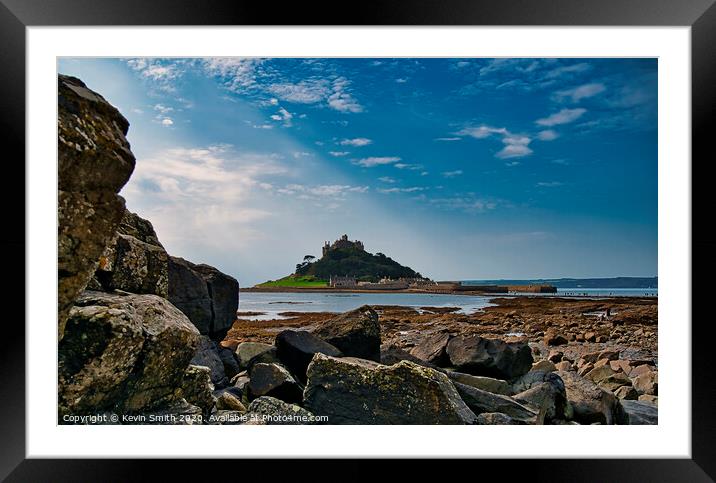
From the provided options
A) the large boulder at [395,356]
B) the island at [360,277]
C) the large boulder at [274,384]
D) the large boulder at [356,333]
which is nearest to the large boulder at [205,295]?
the island at [360,277]

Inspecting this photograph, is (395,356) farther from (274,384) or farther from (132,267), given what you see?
(132,267)

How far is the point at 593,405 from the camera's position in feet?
14.6

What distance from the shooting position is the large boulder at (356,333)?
19.4 ft

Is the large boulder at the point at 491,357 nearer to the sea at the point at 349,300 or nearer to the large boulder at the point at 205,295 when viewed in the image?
the sea at the point at 349,300

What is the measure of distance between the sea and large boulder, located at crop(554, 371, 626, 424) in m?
1.44

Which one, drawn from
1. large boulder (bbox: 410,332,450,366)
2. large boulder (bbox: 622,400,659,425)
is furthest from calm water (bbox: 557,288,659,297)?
large boulder (bbox: 410,332,450,366)

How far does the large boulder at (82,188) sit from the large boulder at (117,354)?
195mm

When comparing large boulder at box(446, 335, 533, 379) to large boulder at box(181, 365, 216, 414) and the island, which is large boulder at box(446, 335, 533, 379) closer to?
the island

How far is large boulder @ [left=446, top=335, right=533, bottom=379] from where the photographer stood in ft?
19.7

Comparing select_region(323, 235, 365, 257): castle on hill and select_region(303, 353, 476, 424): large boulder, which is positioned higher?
select_region(323, 235, 365, 257): castle on hill

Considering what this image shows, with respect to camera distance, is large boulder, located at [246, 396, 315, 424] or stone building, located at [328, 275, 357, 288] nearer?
large boulder, located at [246, 396, 315, 424]

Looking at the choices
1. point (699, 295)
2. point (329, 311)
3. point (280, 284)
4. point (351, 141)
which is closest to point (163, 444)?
point (280, 284)

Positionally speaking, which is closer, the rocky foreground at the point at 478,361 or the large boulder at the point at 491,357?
the rocky foreground at the point at 478,361

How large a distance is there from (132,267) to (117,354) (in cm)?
101
